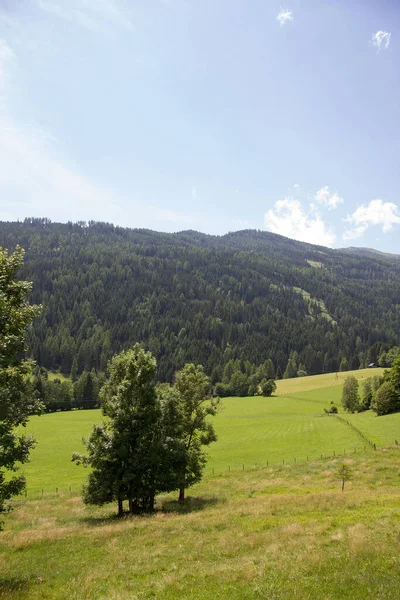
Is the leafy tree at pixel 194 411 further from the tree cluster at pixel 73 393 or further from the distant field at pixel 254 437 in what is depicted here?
the tree cluster at pixel 73 393

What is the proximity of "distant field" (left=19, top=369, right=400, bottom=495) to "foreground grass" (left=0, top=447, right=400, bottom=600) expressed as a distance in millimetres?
22230

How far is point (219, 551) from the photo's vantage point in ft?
59.0

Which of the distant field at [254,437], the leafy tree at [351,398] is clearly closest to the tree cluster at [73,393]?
the distant field at [254,437]

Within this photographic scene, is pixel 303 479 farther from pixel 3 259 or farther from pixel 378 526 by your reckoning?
pixel 3 259

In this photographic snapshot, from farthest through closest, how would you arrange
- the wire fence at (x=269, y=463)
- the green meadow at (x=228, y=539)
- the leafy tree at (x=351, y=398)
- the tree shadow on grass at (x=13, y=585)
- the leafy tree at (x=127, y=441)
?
the leafy tree at (x=351, y=398)
the wire fence at (x=269, y=463)
the leafy tree at (x=127, y=441)
the tree shadow on grass at (x=13, y=585)
the green meadow at (x=228, y=539)

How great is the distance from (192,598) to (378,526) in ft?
35.9

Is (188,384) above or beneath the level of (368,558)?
above

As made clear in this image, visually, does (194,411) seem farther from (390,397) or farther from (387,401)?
(390,397)

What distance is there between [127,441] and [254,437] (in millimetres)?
51565

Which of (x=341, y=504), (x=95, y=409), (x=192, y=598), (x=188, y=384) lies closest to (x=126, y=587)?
(x=192, y=598)

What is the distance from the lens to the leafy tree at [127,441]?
1123 inches

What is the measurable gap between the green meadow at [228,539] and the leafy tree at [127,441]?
2.43m

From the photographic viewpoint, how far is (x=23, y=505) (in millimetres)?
38719

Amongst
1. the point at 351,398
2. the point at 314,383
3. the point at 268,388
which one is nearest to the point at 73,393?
the point at 268,388
